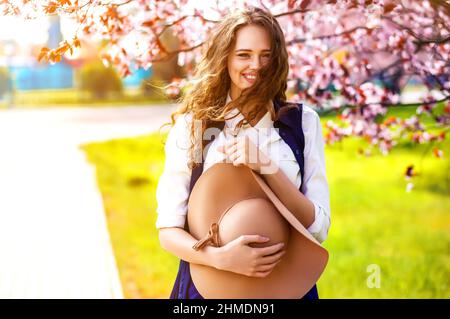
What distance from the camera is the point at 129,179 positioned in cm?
1225

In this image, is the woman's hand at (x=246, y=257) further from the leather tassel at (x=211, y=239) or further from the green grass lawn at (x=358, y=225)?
the green grass lawn at (x=358, y=225)

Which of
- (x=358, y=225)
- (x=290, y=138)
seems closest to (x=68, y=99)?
(x=358, y=225)

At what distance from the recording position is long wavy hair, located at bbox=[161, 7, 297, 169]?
2303 mm

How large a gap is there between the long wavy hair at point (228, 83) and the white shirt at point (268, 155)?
0.03 m

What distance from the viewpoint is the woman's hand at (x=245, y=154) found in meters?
2.16

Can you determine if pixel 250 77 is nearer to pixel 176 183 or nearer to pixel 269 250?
pixel 176 183

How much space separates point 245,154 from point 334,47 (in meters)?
3.75

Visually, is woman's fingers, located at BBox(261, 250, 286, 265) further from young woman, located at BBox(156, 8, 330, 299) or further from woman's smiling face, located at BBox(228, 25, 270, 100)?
woman's smiling face, located at BBox(228, 25, 270, 100)

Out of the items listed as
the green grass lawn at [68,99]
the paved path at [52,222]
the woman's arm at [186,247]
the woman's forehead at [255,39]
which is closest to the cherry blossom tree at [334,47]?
the woman's forehead at [255,39]

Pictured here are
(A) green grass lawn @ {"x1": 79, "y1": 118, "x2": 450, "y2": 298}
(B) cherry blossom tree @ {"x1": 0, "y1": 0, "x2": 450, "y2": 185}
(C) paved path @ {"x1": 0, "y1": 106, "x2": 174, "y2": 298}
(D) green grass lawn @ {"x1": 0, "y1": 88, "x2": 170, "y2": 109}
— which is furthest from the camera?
(D) green grass lawn @ {"x1": 0, "y1": 88, "x2": 170, "y2": 109}

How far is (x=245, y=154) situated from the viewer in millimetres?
2160

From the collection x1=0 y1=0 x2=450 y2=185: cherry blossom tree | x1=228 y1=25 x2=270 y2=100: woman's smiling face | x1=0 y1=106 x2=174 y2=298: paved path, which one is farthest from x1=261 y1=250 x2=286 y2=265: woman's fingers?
x1=0 y1=106 x2=174 y2=298: paved path

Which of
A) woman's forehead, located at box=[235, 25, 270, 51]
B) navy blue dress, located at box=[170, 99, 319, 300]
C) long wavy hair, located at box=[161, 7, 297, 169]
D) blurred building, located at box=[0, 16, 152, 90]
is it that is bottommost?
blurred building, located at box=[0, 16, 152, 90]
